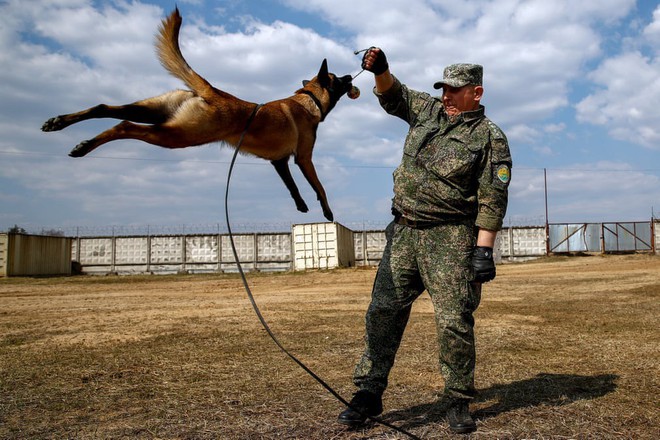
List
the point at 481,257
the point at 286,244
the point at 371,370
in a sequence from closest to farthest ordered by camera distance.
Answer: the point at 481,257, the point at 371,370, the point at 286,244

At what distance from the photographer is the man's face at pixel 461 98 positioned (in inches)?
155

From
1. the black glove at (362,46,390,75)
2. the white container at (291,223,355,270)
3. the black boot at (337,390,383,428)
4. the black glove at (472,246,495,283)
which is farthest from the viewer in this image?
the white container at (291,223,355,270)

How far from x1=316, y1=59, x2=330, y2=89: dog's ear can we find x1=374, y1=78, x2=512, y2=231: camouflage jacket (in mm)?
756

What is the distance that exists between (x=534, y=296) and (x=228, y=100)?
1212 centimetres

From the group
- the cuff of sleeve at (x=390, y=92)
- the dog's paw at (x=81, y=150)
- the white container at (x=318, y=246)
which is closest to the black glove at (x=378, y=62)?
the cuff of sleeve at (x=390, y=92)

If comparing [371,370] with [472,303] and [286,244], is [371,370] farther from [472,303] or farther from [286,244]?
[286,244]

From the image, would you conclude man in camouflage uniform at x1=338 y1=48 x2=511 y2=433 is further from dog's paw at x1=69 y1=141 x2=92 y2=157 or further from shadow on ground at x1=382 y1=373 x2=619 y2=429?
dog's paw at x1=69 y1=141 x2=92 y2=157

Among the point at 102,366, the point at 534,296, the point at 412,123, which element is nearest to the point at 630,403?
the point at 412,123

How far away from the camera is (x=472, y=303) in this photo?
386cm

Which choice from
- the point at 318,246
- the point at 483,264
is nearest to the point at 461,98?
the point at 483,264

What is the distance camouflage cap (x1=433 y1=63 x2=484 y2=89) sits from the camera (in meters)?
3.87

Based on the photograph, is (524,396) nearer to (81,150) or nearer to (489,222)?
(489,222)

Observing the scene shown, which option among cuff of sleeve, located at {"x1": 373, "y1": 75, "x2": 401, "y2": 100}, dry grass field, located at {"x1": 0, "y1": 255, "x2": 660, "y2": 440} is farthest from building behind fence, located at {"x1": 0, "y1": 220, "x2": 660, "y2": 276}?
cuff of sleeve, located at {"x1": 373, "y1": 75, "x2": 401, "y2": 100}

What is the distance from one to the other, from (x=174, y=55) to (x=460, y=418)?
3120 mm
